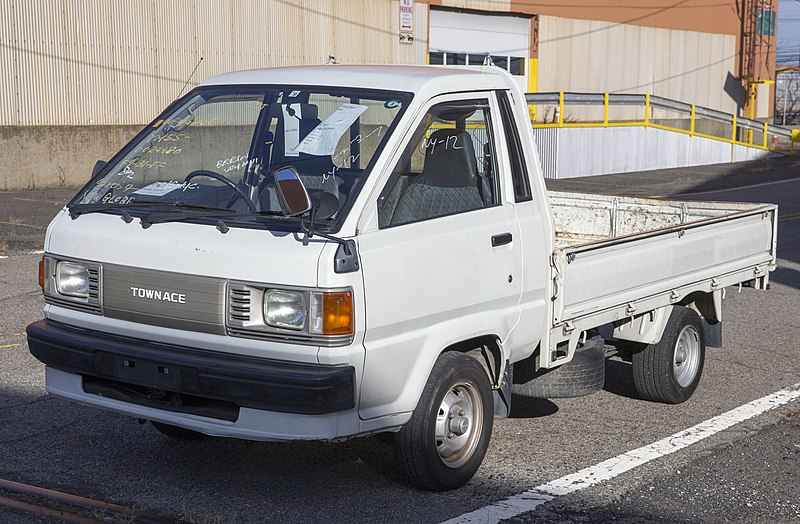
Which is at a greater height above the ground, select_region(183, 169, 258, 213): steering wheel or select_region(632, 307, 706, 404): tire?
select_region(183, 169, 258, 213): steering wheel

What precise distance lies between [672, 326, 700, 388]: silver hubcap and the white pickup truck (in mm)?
902

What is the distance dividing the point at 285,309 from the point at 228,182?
96 cm

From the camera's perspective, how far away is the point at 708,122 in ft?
114

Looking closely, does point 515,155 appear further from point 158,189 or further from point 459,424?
point 158,189

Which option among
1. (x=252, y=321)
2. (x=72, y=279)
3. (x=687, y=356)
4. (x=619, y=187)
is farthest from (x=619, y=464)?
(x=619, y=187)

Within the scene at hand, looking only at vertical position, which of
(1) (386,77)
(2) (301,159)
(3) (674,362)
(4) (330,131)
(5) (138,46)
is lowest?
(3) (674,362)

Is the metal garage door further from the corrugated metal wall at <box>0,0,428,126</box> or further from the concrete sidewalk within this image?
the concrete sidewalk

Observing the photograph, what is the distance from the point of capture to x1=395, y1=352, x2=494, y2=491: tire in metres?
5.23

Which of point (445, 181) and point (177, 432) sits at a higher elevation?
point (445, 181)

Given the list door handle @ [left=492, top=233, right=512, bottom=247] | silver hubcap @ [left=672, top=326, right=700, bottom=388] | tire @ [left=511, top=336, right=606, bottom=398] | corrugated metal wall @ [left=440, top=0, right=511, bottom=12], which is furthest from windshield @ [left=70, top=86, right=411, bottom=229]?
corrugated metal wall @ [left=440, top=0, right=511, bottom=12]

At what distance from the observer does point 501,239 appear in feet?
18.4

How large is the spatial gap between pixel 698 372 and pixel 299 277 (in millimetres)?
3766

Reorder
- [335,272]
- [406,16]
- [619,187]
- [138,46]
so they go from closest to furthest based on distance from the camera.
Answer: [335,272], [138,46], [619,187], [406,16]

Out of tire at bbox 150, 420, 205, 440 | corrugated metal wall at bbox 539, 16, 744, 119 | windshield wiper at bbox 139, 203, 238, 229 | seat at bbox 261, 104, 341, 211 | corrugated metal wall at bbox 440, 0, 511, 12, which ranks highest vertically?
corrugated metal wall at bbox 440, 0, 511, 12
